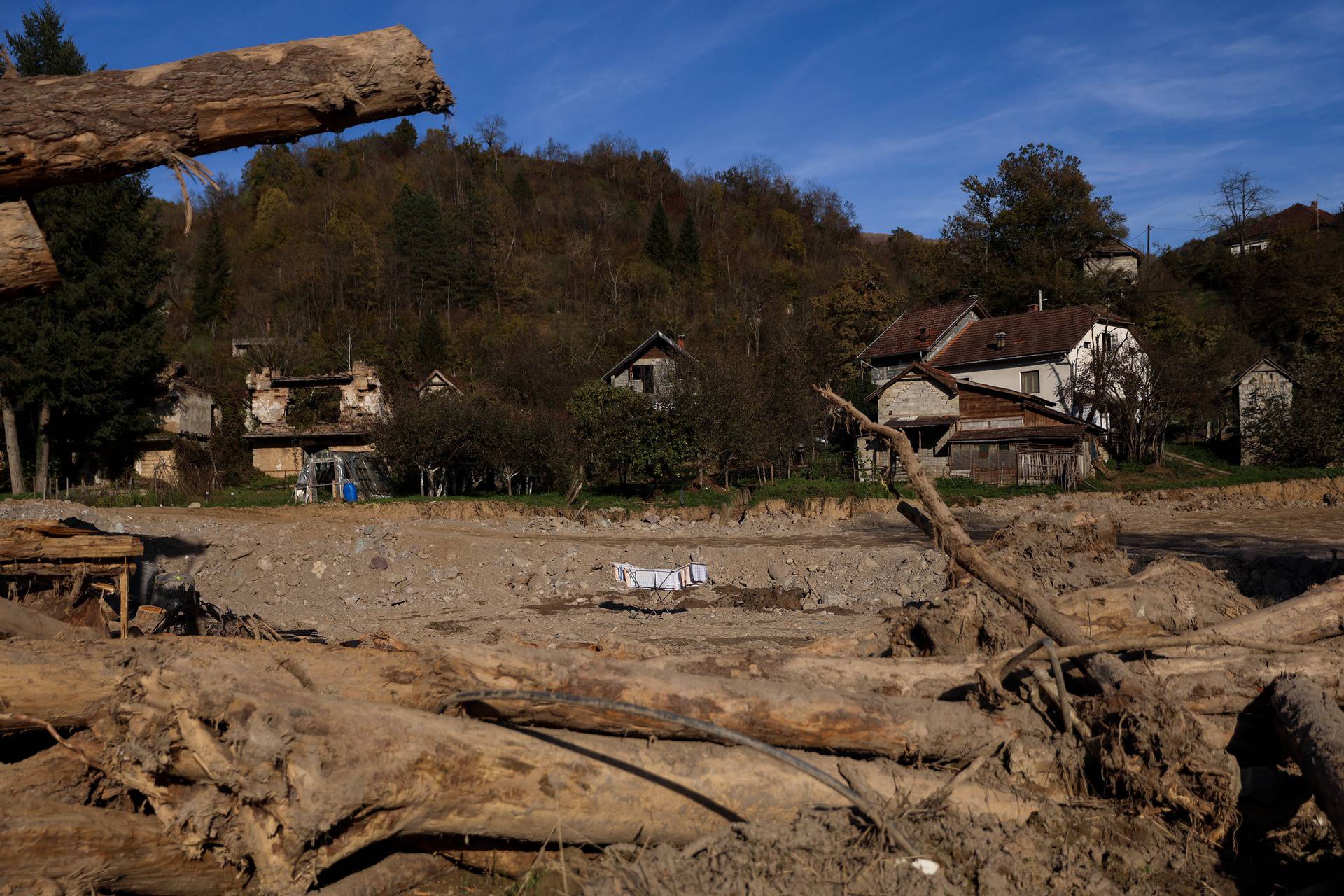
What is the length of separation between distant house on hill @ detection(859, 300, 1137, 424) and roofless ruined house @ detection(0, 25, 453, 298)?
37.3 meters

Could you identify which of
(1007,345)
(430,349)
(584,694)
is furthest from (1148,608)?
(430,349)

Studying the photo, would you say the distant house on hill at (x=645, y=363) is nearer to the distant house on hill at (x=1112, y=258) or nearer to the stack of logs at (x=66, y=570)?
the distant house on hill at (x=1112, y=258)

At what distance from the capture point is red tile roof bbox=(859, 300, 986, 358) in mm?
42156

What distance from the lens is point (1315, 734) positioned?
3.81 m

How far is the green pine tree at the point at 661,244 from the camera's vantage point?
223 ft

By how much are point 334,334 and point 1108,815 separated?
191 ft

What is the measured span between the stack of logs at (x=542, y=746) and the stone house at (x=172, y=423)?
33.0 metres

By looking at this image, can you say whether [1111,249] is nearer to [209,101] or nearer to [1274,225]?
[1274,225]

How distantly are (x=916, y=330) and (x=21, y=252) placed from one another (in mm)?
41915

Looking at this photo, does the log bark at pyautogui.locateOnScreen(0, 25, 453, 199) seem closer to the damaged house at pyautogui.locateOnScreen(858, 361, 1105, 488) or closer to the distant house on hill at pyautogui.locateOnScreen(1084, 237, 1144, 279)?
the damaged house at pyautogui.locateOnScreen(858, 361, 1105, 488)

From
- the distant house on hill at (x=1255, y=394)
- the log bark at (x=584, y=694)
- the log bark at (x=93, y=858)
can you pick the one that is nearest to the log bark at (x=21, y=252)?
the log bark at (x=584, y=694)

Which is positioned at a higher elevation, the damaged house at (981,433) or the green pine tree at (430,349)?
the green pine tree at (430,349)

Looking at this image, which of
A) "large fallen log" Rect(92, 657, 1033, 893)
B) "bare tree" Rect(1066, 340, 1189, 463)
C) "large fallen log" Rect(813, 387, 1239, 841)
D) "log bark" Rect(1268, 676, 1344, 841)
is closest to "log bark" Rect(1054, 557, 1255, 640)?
"log bark" Rect(1268, 676, 1344, 841)

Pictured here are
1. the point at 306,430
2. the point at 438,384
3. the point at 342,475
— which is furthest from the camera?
the point at 438,384
